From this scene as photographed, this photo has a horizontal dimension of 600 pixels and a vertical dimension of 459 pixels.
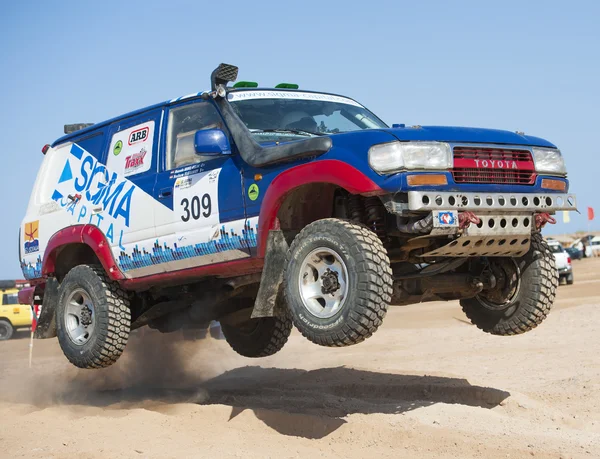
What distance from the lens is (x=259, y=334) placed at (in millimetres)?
8648

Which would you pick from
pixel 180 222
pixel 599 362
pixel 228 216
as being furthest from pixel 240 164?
pixel 599 362

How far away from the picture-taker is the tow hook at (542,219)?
19.8 ft

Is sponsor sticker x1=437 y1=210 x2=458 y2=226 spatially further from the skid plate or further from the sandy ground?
the sandy ground

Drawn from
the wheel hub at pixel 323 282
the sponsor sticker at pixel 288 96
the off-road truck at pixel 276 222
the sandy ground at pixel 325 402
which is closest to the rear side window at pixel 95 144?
the off-road truck at pixel 276 222

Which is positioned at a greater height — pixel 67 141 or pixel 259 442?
pixel 67 141

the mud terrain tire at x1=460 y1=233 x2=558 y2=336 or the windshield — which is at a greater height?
the windshield

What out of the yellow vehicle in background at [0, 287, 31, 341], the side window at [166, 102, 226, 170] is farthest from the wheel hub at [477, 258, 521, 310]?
the yellow vehicle in background at [0, 287, 31, 341]

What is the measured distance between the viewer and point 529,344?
11398mm

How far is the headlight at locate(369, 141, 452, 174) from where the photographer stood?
5.36 metres

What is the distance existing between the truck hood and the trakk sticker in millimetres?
4524

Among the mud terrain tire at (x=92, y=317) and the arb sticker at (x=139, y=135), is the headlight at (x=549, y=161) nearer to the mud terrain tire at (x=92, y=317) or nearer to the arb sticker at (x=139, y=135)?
the arb sticker at (x=139, y=135)

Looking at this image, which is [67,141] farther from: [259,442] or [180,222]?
[259,442]

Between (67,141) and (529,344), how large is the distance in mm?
6765

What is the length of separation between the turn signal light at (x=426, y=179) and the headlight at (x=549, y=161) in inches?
38.3
